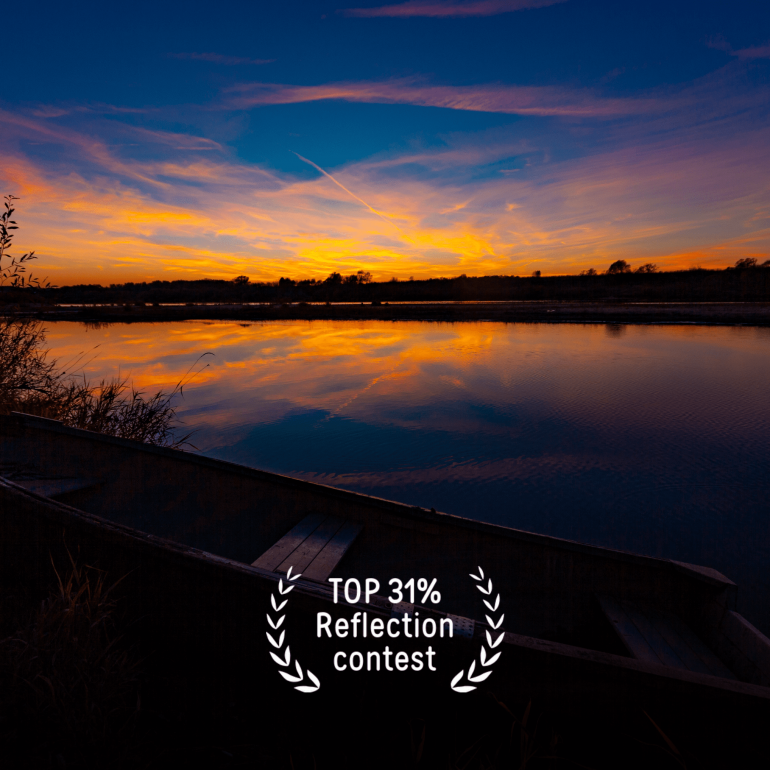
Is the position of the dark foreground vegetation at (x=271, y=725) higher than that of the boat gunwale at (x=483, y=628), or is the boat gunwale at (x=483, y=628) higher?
the boat gunwale at (x=483, y=628)

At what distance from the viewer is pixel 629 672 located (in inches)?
91.6

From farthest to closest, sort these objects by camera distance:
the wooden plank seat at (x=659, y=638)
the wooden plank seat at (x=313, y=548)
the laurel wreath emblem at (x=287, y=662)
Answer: the wooden plank seat at (x=313, y=548)
the wooden plank seat at (x=659, y=638)
the laurel wreath emblem at (x=287, y=662)

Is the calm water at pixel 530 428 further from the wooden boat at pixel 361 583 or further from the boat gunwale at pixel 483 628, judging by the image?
the boat gunwale at pixel 483 628

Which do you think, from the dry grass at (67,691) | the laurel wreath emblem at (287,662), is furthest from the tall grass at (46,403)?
the laurel wreath emblem at (287,662)

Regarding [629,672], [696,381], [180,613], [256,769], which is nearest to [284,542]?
[180,613]

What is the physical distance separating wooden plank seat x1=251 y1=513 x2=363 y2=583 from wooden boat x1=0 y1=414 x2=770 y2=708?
2 cm

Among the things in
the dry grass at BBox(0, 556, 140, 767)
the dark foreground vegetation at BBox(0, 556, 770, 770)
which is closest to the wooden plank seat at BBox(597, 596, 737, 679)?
the dark foreground vegetation at BBox(0, 556, 770, 770)

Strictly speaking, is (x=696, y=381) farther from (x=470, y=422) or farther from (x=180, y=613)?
(x=180, y=613)

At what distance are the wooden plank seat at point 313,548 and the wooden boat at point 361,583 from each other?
0.07 ft

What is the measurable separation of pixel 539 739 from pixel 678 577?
2163 millimetres

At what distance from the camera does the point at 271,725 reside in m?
2.97

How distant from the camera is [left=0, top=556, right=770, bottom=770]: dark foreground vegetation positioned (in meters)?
2.36

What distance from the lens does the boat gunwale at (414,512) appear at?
375 centimetres

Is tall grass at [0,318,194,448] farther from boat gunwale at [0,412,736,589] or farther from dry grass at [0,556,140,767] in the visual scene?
dry grass at [0,556,140,767]
